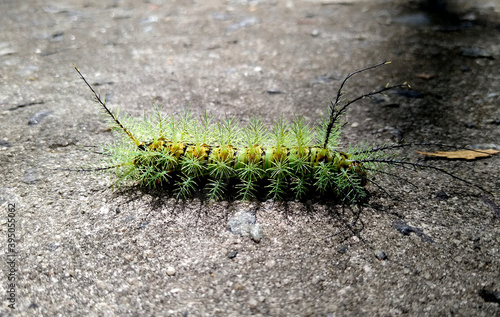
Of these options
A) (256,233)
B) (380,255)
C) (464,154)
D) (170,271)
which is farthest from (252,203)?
(464,154)

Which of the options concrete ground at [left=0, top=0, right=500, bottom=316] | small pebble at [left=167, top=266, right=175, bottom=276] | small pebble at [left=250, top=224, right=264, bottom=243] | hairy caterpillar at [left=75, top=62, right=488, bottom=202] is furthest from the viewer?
hairy caterpillar at [left=75, top=62, right=488, bottom=202]

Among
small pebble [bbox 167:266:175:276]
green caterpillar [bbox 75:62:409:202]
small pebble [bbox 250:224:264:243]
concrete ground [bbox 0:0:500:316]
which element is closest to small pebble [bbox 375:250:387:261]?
concrete ground [bbox 0:0:500:316]

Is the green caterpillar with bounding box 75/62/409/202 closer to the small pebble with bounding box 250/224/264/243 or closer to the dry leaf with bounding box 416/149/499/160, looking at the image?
the small pebble with bounding box 250/224/264/243

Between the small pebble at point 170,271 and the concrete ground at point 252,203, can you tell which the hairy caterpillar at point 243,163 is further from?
the small pebble at point 170,271

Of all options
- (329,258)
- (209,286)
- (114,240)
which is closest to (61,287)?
(114,240)

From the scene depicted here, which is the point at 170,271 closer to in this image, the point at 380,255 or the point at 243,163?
the point at 243,163

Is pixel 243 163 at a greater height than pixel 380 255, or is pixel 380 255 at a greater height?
pixel 243 163

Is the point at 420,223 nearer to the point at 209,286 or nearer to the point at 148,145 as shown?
the point at 209,286
